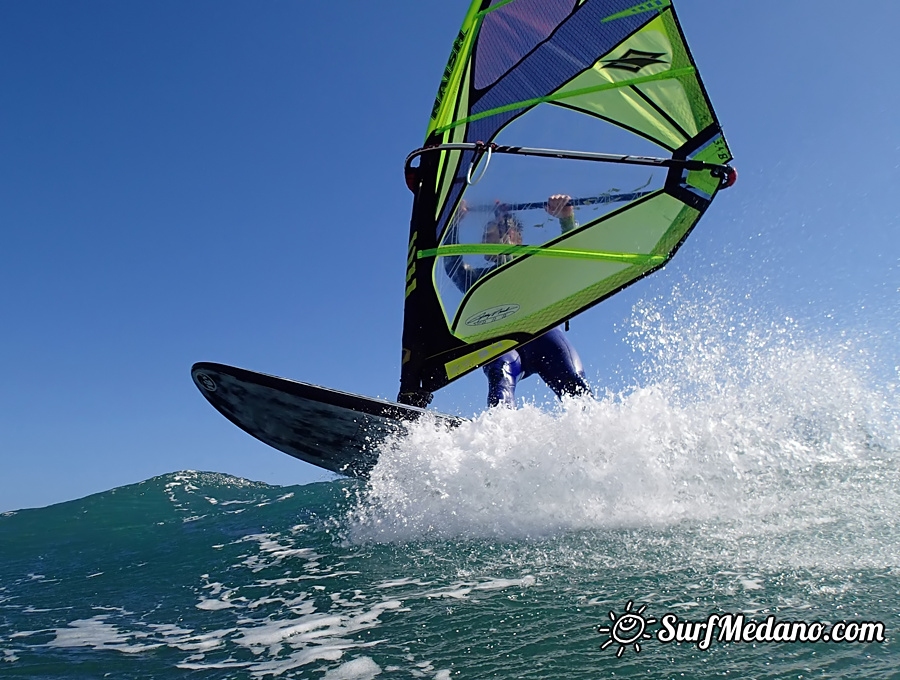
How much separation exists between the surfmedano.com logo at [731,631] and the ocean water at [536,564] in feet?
0.03

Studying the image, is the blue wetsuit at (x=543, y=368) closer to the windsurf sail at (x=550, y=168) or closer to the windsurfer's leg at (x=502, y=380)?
the windsurfer's leg at (x=502, y=380)

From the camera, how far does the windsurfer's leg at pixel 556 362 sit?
5.26 meters

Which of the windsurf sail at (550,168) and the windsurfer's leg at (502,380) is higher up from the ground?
the windsurf sail at (550,168)

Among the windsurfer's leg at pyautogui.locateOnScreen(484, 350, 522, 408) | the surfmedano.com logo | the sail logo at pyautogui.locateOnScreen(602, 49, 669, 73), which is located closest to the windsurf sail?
the sail logo at pyautogui.locateOnScreen(602, 49, 669, 73)

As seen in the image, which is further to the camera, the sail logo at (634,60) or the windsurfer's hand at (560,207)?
the windsurfer's hand at (560,207)

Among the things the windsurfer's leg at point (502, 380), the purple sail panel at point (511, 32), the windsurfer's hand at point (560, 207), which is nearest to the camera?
the purple sail panel at point (511, 32)

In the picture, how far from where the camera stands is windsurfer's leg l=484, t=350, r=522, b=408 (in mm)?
4850

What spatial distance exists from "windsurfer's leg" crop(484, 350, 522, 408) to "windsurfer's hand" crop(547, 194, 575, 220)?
51.5 inches

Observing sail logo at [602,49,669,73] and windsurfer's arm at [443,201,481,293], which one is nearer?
sail logo at [602,49,669,73]

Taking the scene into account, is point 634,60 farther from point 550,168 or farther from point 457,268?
point 457,268

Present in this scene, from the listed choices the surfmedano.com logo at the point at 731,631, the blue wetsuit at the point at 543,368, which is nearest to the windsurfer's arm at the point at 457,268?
the blue wetsuit at the point at 543,368

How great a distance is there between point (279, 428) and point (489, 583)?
275 centimetres

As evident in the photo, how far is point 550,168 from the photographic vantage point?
14.8 ft

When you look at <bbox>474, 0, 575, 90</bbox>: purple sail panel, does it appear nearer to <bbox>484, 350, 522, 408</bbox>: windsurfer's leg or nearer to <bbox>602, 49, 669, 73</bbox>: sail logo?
<bbox>602, 49, 669, 73</bbox>: sail logo
